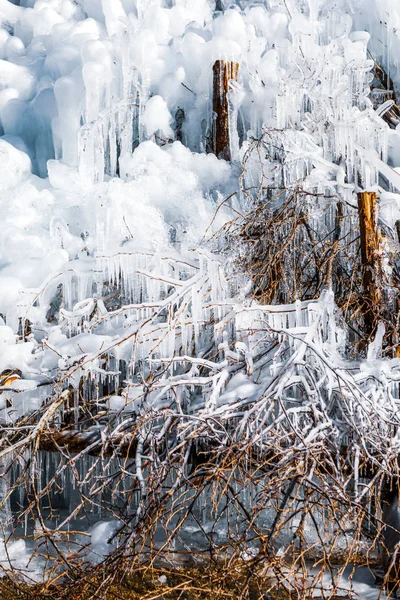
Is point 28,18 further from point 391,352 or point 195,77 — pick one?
point 391,352

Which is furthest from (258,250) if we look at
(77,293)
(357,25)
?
(357,25)

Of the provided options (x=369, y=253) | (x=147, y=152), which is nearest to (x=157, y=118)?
(x=147, y=152)

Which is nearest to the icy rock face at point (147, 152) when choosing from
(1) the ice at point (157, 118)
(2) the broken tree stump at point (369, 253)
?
(1) the ice at point (157, 118)

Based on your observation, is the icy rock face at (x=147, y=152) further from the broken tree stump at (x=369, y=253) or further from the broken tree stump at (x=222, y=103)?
the broken tree stump at (x=369, y=253)

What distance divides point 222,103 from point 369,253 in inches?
94.3

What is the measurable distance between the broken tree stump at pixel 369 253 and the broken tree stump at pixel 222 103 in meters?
1.92

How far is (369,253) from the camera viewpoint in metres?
5.02

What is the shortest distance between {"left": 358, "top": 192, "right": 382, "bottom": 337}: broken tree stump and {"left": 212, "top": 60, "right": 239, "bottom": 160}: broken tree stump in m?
1.92

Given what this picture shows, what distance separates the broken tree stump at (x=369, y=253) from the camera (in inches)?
194

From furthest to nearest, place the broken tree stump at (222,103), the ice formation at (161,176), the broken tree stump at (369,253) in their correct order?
the broken tree stump at (222,103) → the broken tree stump at (369,253) → the ice formation at (161,176)

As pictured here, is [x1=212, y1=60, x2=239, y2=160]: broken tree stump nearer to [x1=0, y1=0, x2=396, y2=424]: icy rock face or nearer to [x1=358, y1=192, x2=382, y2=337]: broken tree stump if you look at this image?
[x1=0, y1=0, x2=396, y2=424]: icy rock face

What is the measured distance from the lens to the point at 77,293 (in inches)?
216

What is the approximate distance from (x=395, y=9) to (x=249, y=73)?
1.76m

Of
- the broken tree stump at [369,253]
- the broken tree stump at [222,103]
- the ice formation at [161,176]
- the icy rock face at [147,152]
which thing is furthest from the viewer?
the broken tree stump at [222,103]
